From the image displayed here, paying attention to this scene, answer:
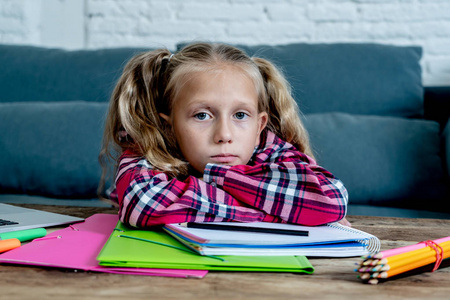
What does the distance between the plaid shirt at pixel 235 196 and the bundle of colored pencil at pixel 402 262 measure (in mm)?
230

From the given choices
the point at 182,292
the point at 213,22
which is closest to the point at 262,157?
the point at 182,292

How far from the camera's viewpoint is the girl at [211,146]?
30.9 inches

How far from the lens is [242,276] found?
0.54 m

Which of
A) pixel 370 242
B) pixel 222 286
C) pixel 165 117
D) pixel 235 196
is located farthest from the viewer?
pixel 165 117

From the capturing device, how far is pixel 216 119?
38.0 inches

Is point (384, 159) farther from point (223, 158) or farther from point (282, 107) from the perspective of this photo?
point (223, 158)

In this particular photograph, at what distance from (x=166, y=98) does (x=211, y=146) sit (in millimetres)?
198

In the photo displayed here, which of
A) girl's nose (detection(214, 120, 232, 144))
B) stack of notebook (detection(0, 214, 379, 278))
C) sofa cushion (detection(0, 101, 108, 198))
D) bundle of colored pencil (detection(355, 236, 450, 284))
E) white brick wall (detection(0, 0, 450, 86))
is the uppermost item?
white brick wall (detection(0, 0, 450, 86))

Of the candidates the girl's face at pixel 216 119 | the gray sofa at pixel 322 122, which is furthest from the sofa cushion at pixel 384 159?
the girl's face at pixel 216 119

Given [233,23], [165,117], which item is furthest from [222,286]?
[233,23]

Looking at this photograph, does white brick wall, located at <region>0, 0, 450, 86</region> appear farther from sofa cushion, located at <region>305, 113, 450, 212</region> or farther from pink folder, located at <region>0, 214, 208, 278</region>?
pink folder, located at <region>0, 214, 208, 278</region>

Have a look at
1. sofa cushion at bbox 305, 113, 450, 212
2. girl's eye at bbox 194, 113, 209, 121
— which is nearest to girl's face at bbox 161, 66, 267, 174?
girl's eye at bbox 194, 113, 209, 121

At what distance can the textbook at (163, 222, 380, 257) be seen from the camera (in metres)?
0.58

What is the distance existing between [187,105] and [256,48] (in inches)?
33.2
